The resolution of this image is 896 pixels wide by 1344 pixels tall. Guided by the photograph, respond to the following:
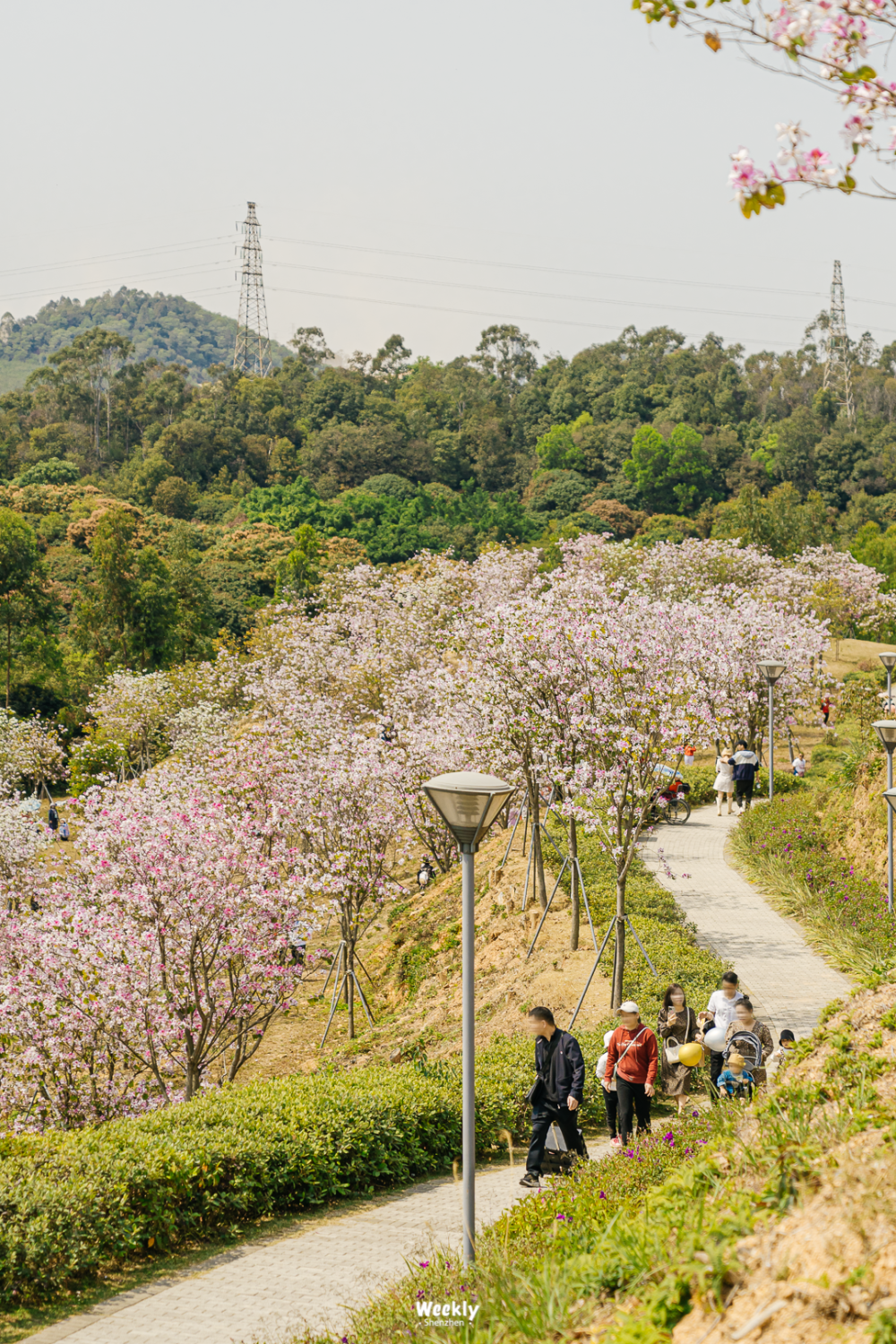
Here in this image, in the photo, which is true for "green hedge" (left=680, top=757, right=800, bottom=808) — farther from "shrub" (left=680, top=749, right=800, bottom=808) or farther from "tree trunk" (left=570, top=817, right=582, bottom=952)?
"tree trunk" (left=570, top=817, right=582, bottom=952)

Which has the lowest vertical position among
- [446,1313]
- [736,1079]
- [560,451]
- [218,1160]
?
[218,1160]

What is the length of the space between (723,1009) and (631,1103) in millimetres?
1325

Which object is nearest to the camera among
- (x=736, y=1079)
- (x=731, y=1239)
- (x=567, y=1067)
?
(x=731, y=1239)

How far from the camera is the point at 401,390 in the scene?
272 feet

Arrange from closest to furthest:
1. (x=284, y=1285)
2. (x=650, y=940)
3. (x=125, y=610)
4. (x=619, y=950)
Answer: (x=284, y=1285) → (x=619, y=950) → (x=650, y=940) → (x=125, y=610)

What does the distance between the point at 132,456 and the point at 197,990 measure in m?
64.1

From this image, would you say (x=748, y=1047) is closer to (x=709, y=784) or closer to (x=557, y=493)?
(x=709, y=784)

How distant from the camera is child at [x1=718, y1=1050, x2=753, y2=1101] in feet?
24.1

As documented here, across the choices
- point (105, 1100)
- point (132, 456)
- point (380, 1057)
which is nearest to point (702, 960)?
point (380, 1057)

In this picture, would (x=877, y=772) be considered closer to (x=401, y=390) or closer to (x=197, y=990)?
(x=197, y=990)

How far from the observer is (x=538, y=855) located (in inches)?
592

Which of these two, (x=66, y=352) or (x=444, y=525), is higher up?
(x=66, y=352)

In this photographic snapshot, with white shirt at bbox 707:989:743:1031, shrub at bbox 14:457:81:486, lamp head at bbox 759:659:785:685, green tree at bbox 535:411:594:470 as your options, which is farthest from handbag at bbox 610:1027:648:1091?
green tree at bbox 535:411:594:470

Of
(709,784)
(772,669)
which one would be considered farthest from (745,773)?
(772,669)
